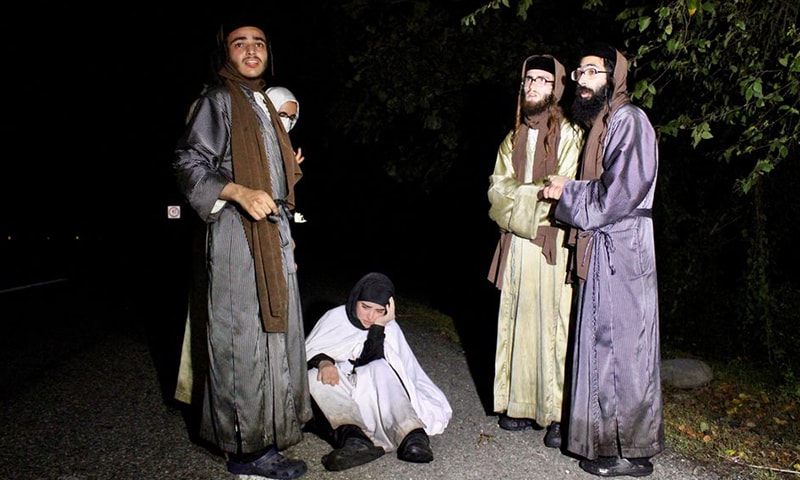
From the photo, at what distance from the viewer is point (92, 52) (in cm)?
2602

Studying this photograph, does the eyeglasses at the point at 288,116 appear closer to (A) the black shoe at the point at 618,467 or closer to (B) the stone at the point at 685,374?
(A) the black shoe at the point at 618,467

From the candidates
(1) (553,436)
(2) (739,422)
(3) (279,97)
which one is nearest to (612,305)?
(1) (553,436)

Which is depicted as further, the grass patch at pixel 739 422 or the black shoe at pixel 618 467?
the grass patch at pixel 739 422

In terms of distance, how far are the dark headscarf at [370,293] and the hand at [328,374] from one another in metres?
0.41

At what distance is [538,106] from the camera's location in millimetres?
4426

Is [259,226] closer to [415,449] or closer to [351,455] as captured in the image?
[351,455]

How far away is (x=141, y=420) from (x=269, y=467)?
5.01 feet

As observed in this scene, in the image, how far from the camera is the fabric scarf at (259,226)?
139 inches

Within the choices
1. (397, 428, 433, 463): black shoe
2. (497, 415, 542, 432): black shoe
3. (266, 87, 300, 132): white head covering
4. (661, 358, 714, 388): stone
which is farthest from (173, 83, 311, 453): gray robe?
(661, 358, 714, 388): stone

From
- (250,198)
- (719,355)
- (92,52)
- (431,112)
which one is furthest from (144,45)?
(250,198)

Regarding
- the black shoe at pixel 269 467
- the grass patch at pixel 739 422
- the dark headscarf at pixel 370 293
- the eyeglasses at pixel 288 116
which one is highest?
the eyeglasses at pixel 288 116

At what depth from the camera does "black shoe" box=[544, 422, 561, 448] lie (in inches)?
170

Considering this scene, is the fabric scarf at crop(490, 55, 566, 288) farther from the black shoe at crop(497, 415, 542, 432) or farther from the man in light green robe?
the black shoe at crop(497, 415, 542, 432)

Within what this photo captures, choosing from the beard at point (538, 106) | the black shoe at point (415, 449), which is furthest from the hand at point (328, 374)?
the beard at point (538, 106)
